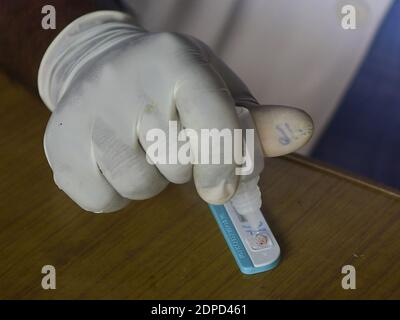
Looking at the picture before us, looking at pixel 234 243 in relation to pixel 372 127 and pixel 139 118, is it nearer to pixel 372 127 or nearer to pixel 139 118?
pixel 139 118

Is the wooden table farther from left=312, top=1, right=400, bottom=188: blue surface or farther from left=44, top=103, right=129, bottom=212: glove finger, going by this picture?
left=312, top=1, right=400, bottom=188: blue surface

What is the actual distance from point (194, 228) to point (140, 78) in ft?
0.51

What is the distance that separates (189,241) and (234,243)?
4 cm

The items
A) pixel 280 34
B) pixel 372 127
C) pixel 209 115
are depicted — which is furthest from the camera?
pixel 372 127

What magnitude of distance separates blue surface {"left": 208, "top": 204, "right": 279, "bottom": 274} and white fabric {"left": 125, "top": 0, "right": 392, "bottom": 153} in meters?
0.25

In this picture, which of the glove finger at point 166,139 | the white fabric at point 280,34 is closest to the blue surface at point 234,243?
the glove finger at point 166,139

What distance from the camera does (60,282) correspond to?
0.51 metres

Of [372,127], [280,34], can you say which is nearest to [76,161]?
[280,34]

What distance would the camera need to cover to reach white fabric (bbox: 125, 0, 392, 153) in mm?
697

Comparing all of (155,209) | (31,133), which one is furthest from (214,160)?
(31,133)

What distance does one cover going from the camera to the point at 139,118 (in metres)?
0.45

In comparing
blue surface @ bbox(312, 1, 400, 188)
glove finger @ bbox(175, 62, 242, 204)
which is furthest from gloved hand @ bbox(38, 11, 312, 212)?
blue surface @ bbox(312, 1, 400, 188)

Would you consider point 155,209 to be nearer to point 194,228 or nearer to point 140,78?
point 194,228

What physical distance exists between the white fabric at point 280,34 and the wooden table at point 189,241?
0.63 feet
